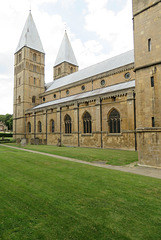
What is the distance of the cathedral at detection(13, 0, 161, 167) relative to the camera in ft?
32.3

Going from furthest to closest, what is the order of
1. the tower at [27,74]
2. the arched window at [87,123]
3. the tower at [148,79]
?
1. the tower at [27,74]
2. the arched window at [87,123]
3. the tower at [148,79]

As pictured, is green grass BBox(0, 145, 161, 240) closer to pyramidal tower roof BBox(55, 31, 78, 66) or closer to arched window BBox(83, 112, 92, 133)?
arched window BBox(83, 112, 92, 133)

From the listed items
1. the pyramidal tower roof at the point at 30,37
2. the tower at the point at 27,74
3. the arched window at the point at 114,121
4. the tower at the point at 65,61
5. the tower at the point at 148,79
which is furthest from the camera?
the tower at the point at 65,61

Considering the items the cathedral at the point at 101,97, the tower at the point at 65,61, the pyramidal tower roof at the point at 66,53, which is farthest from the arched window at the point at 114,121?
the pyramidal tower roof at the point at 66,53

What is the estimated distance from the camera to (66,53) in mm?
48938

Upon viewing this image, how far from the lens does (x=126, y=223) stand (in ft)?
11.3

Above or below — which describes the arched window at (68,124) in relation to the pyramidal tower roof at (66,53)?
below

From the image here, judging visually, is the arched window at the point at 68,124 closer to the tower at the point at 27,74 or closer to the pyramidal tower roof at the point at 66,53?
the tower at the point at 27,74

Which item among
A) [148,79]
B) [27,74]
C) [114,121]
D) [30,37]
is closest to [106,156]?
[148,79]

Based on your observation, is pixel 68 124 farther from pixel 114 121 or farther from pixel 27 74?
pixel 27 74

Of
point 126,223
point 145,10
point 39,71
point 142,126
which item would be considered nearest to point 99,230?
point 126,223

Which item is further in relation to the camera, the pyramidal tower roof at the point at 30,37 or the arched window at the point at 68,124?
the pyramidal tower roof at the point at 30,37

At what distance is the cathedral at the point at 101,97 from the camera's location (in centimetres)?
984

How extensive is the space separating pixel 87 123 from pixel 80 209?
62.1 ft
